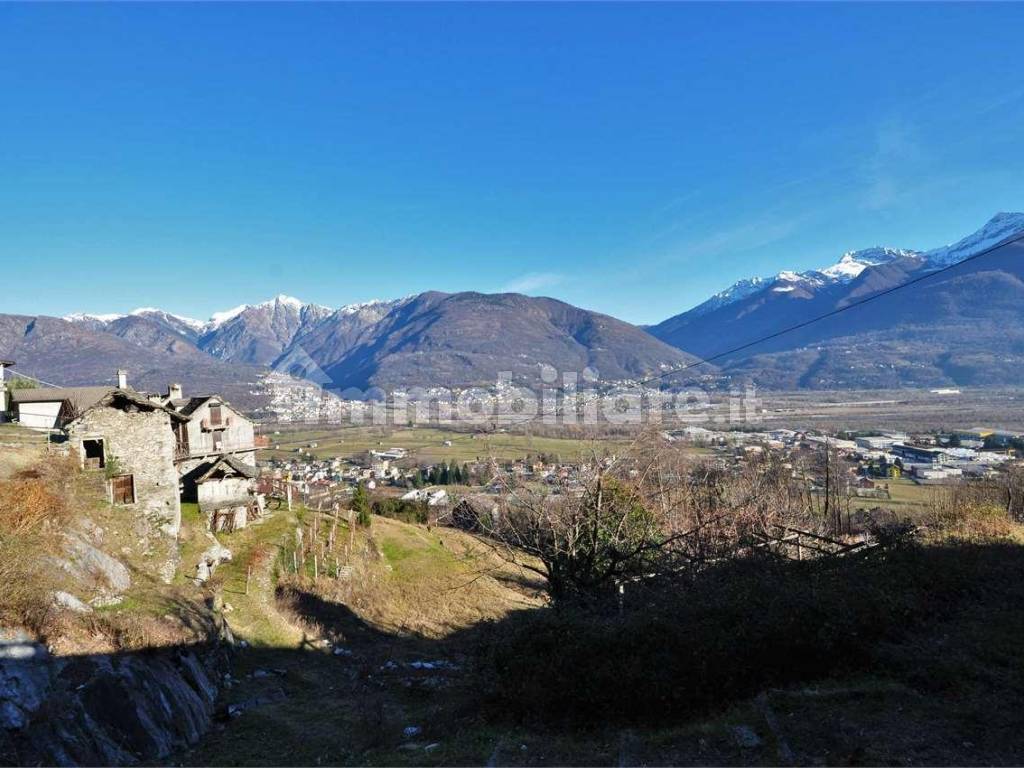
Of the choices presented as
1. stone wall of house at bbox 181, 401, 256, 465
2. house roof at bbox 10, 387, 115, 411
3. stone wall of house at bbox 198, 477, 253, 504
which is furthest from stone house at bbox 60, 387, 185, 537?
stone wall of house at bbox 181, 401, 256, 465

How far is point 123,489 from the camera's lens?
21.2 metres

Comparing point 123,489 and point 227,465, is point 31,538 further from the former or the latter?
point 227,465

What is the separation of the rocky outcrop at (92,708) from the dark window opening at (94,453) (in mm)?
11695

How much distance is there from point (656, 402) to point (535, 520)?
109285mm

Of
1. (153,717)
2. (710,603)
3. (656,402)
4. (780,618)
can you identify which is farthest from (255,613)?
(656,402)

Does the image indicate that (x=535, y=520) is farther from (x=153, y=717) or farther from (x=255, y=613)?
(x=255, y=613)

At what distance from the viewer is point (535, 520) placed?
15203mm

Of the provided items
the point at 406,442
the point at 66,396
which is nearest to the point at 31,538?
the point at 66,396


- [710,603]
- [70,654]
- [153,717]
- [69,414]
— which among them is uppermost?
[69,414]

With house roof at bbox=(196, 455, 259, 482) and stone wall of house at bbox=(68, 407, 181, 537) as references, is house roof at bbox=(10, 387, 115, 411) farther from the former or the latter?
stone wall of house at bbox=(68, 407, 181, 537)

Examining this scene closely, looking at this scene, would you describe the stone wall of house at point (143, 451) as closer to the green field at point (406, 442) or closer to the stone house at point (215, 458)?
the stone house at point (215, 458)

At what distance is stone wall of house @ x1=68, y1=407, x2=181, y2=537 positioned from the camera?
20625mm

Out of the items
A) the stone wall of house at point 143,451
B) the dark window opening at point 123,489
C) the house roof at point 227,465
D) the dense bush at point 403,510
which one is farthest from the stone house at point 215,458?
the dense bush at point 403,510

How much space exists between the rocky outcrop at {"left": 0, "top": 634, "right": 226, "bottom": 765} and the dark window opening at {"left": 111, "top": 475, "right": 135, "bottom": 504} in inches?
445
